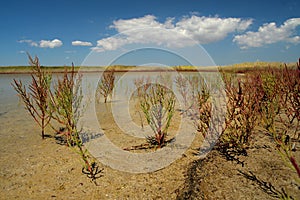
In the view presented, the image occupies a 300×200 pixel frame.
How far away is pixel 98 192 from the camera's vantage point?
3.10 meters

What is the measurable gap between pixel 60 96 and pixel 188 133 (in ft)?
9.86

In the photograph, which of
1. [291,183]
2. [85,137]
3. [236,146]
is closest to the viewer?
[291,183]

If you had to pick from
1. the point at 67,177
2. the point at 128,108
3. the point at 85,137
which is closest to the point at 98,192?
the point at 67,177

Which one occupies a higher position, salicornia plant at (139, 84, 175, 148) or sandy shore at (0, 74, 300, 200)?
salicornia plant at (139, 84, 175, 148)

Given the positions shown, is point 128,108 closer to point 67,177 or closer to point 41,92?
point 41,92

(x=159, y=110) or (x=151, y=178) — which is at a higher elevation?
(x=159, y=110)

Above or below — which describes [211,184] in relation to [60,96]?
below

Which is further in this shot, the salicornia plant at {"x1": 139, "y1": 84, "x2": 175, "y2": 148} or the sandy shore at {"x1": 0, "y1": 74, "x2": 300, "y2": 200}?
the salicornia plant at {"x1": 139, "y1": 84, "x2": 175, "y2": 148}

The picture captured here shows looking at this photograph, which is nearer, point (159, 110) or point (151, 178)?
point (151, 178)

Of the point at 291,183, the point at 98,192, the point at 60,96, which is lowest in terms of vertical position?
the point at 98,192

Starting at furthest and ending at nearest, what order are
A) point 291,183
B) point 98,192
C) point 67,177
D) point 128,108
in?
1. point 128,108
2. point 67,177
3. point 98,192
4. point 291,183

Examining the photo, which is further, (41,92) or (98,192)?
(41,92)

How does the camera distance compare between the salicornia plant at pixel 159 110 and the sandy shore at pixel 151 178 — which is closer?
the sandy shore at pixel 151 178

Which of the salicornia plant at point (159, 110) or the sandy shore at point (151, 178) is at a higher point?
the salicornia plant at point (159, 110)
